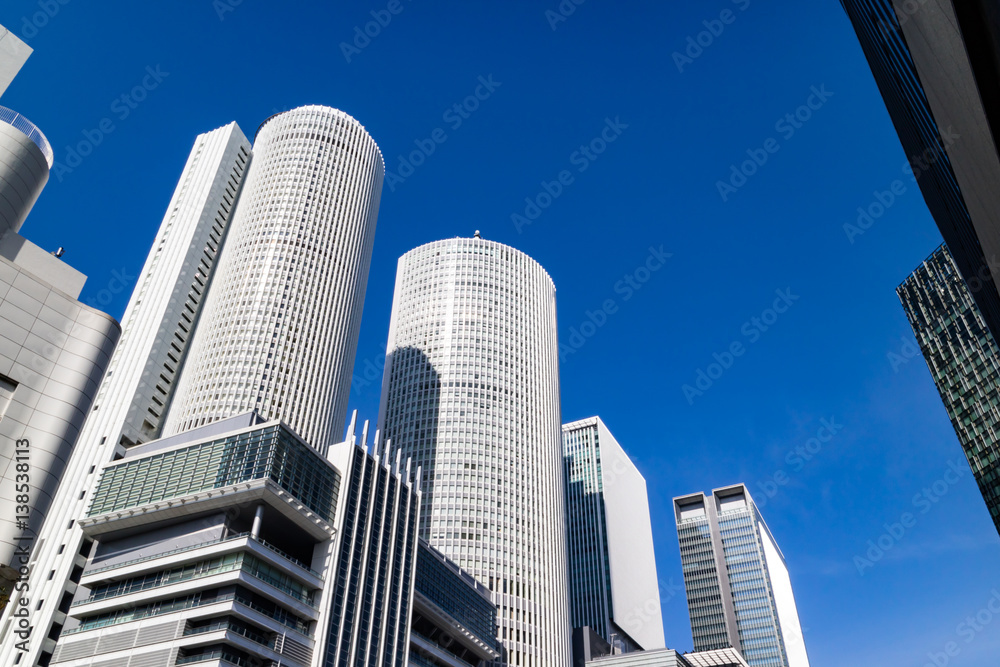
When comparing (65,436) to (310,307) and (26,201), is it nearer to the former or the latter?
(26,201)

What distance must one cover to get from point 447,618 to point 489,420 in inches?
2342

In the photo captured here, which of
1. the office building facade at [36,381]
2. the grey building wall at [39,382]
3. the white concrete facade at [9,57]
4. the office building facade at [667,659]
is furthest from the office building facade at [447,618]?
the white concrete facade at [9,57]

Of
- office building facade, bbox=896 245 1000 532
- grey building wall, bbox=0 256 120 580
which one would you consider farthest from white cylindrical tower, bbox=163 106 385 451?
office building facade, bbox=896 245 1000 532

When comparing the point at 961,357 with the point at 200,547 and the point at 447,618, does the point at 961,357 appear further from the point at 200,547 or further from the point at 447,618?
the point at 200,547

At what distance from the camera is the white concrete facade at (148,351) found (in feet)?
328

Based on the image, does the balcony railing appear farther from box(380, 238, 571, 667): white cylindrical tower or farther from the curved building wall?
box(380, 238, 571, 667): white cylindrical tower

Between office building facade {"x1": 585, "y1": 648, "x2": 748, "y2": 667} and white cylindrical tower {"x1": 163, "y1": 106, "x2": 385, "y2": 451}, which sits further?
white cylindrical tower {"x1": 163, "y1": 106, "x2": 385, "y2": 451}

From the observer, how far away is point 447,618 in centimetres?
11188

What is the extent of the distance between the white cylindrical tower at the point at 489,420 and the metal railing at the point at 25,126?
112529 millimetres

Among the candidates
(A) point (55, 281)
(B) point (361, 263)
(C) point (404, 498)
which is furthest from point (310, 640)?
(B) point (361, 263)

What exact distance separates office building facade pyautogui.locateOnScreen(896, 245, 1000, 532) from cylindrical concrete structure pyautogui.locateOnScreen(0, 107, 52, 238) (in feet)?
400

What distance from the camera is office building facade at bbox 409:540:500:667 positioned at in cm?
10662

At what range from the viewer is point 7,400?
35.6 metres

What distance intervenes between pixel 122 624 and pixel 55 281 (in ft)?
172
